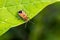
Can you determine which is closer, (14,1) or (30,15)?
(30,15)

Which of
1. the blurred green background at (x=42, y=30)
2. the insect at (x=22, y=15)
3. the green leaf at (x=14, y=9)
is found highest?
the green leaf at (x=14, y=9)

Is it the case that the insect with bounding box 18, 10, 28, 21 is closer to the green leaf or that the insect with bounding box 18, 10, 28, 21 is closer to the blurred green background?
the green leaf

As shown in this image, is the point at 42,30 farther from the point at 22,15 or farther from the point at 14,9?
the point at 14,9

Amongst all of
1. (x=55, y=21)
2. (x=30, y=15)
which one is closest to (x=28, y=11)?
(x=30, y=15)

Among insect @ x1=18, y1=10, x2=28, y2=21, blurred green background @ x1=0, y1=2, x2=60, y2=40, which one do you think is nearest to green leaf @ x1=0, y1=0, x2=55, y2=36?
insect @ x1=18, y1=10, x2=28, y2=21

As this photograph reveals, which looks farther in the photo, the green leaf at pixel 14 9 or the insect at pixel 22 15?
the insect at pixel 22 15

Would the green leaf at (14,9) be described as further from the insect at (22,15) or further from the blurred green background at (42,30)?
the blurred green background at (42,30)

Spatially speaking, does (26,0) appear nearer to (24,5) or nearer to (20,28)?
(24,5)

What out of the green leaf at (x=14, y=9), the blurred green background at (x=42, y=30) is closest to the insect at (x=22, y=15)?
Answer: the green leaf at (x=14, y=9)
